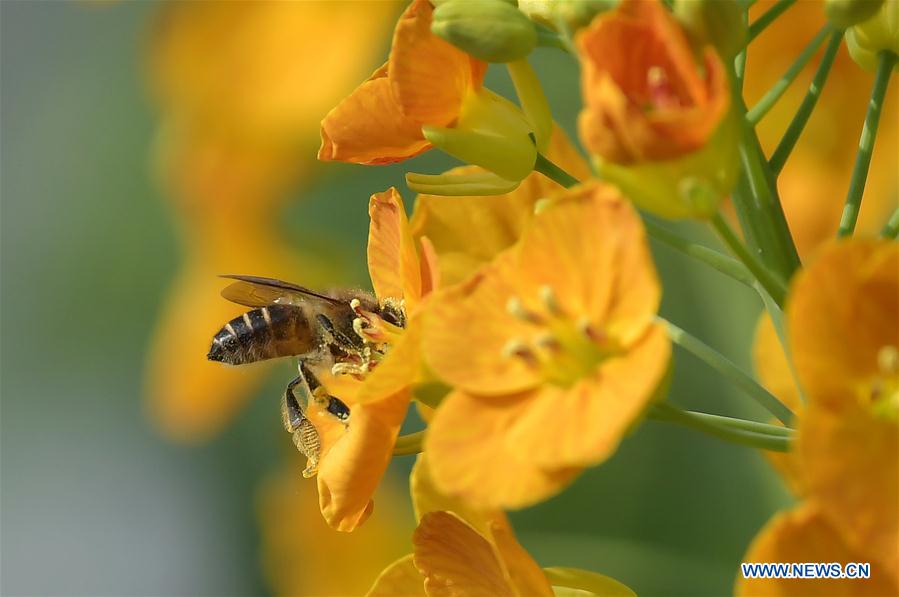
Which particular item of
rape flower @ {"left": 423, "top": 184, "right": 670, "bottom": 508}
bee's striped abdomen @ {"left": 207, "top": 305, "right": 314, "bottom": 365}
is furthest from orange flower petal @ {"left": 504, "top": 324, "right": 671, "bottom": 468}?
bee's striped abdomen @ {"left": 207, "top": 305, "right": 314, "bottom": 365}

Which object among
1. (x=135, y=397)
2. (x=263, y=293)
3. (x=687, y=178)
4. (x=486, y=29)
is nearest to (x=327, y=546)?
(x=135, y=397)

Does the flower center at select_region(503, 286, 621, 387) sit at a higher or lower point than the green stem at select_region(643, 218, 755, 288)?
higher

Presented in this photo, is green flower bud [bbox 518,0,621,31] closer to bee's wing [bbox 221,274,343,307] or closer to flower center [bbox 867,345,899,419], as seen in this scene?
flower center [bbox 867,345,899,419]

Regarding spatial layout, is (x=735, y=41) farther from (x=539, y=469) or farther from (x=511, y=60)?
(x=539, y=469)

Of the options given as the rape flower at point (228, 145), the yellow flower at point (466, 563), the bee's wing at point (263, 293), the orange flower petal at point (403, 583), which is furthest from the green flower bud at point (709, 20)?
the rape flower at point (228, 145)

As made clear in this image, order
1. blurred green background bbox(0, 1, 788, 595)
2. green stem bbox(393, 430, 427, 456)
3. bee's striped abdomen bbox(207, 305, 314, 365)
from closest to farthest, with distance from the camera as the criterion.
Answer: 1. green stem bbox(393, 430, 427, 456)
2. bee's striped abdomen bbox(207, 305, 314, 365)
3. blurred green background bbox(0, 1, 788, 595)

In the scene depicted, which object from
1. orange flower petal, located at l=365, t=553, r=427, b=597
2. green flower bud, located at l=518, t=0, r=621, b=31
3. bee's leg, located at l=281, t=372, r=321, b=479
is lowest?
orange flower petal, located at l=365, t=553, r=427, b=597

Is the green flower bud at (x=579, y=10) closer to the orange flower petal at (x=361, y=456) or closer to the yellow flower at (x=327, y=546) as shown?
the orange flower petal at (x=361, y=456)

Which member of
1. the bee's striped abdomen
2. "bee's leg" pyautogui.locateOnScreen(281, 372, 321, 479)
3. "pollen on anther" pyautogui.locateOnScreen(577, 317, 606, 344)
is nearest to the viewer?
"pollen on anther" pyautogui.locateOnScreen(577, 317, 606, 344)
